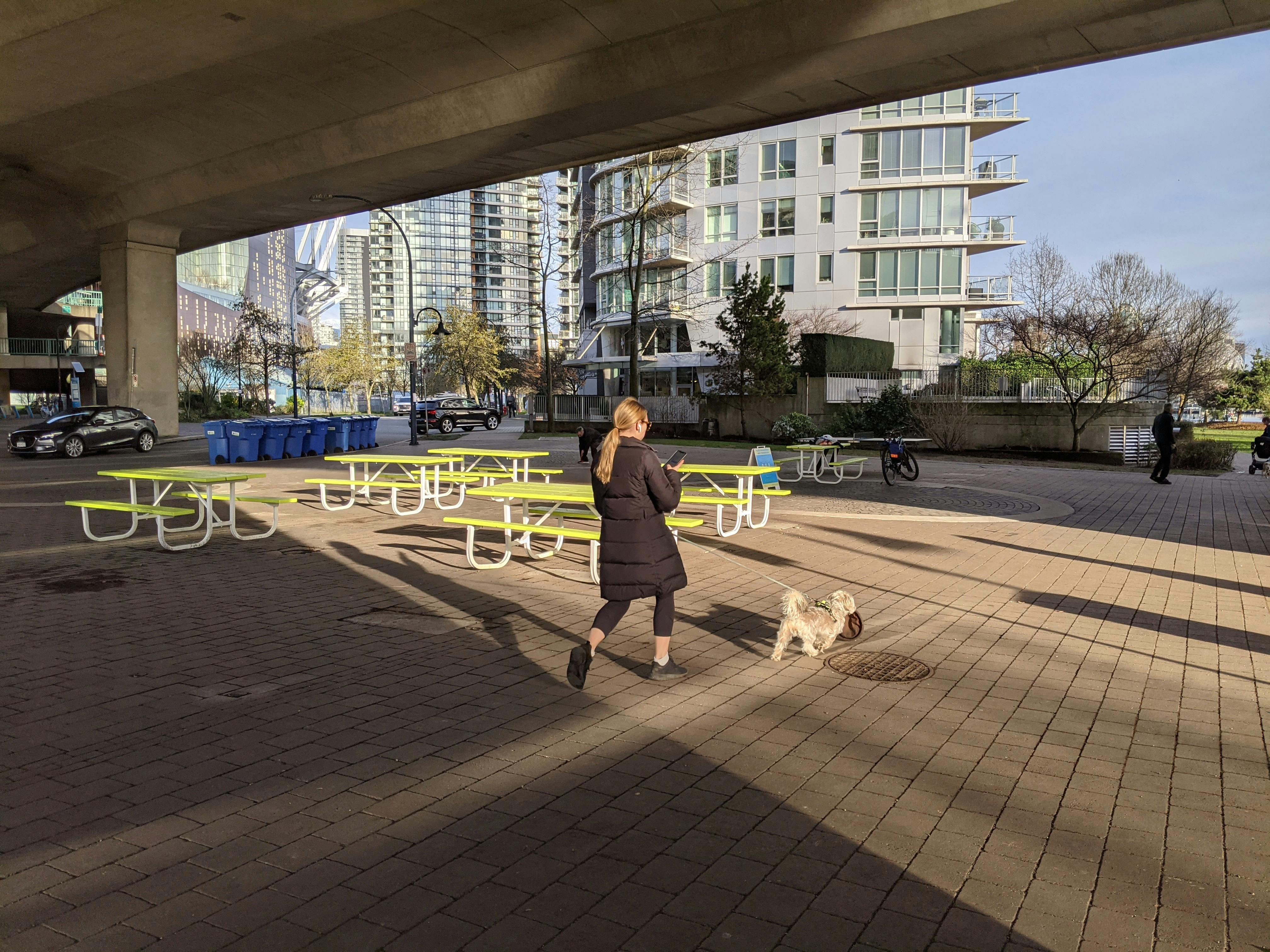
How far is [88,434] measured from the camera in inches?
1112

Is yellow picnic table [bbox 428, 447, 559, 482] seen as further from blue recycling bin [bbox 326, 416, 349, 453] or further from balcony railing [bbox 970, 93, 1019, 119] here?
balcony railing [bbox 970, 93, 1019, 119]

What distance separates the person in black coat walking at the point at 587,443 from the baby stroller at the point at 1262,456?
15.1m

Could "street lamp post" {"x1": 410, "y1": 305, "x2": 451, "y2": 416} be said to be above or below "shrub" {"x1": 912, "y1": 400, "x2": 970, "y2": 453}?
above

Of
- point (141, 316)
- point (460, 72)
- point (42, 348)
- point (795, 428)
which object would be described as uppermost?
point (460, 72)

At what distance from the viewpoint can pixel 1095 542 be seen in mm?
11539

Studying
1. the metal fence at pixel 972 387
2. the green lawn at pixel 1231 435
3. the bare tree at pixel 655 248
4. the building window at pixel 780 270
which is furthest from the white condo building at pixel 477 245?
the metal fence at pixel 972 387

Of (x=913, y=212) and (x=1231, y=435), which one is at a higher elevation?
(x=913, y=212)

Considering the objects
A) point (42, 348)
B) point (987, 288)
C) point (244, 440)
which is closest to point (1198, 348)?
Answer: point (987, 288)

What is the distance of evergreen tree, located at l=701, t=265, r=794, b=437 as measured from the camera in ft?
102

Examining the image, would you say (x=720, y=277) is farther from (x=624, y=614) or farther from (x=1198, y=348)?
(x=624, y=614)

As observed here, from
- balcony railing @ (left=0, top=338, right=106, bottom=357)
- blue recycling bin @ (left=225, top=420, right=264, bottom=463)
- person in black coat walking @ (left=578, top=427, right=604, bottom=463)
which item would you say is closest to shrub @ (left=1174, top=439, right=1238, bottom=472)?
person in black coat walking @ (left=578, top=427, right=604, bottom=463)

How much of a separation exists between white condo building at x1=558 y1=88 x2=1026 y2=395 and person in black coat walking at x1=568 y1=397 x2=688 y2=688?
138 feet

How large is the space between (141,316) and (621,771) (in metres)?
33.7

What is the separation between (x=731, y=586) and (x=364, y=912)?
5937 mm
